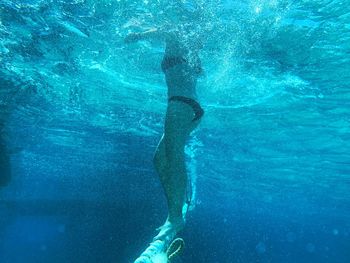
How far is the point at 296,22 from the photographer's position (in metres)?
10.6

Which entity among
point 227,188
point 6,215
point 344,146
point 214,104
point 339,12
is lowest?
point 6,215

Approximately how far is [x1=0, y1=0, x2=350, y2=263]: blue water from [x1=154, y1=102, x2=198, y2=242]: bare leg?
4.95 metres

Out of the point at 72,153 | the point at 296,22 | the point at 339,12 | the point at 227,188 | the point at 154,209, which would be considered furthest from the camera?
the point at 154,209

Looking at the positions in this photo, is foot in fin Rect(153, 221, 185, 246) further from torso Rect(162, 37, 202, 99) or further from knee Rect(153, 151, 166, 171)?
torso Rect(162, 37, 202, 99)

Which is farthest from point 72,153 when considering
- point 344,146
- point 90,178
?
point 344,146

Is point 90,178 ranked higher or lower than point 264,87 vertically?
lower

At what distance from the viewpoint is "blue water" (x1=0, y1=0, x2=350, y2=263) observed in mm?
11117

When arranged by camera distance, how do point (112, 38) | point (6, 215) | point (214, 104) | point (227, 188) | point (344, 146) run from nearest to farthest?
point (112, 38) < point (214, 104) < point (344, 146) < point (227, 188) < point (6, 215)

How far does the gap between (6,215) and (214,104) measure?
68377 mm

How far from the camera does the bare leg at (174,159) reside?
5.83 m

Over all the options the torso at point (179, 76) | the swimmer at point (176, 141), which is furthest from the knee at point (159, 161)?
the torso at point (179, 76)

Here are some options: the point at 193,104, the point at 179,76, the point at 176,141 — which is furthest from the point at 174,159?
the point at 179,76

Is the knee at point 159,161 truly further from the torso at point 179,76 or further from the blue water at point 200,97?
the blue water at point 200,97

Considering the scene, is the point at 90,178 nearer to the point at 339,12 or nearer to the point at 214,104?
the point at 214,104
